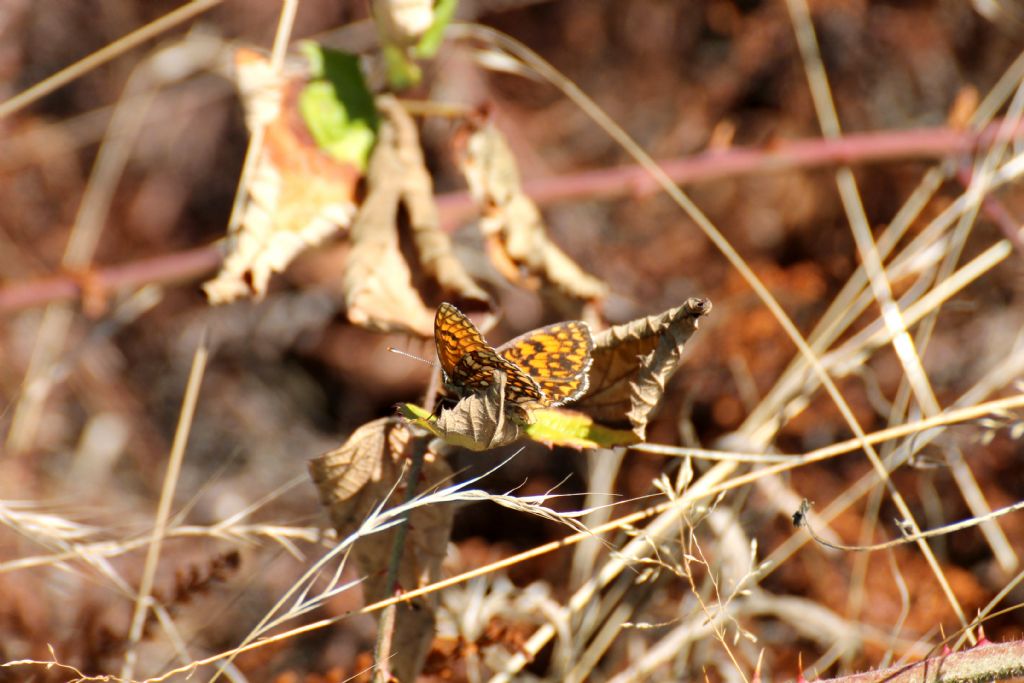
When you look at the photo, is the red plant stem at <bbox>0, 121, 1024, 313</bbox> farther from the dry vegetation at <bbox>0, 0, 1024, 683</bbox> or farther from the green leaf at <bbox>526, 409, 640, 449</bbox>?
the green leaf at <bbox>526, 409, 640, 449</bbox>

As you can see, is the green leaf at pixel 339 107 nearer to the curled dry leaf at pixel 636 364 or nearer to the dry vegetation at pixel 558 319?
the dry vegetation at pixel 558 319

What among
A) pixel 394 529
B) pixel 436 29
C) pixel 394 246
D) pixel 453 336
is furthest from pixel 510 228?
pixel 394 529

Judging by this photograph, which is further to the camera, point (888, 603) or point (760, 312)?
point (760, 312)

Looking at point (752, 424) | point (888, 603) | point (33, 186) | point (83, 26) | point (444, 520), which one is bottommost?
point (888, 603)

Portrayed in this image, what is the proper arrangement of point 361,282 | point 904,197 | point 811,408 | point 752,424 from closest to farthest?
1. point 361,282
2. point 752,424
3. point 811,408
4. point 904,197

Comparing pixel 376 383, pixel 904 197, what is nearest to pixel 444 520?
pixel 376 383

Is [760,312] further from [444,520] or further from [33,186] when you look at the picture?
[33,186]
